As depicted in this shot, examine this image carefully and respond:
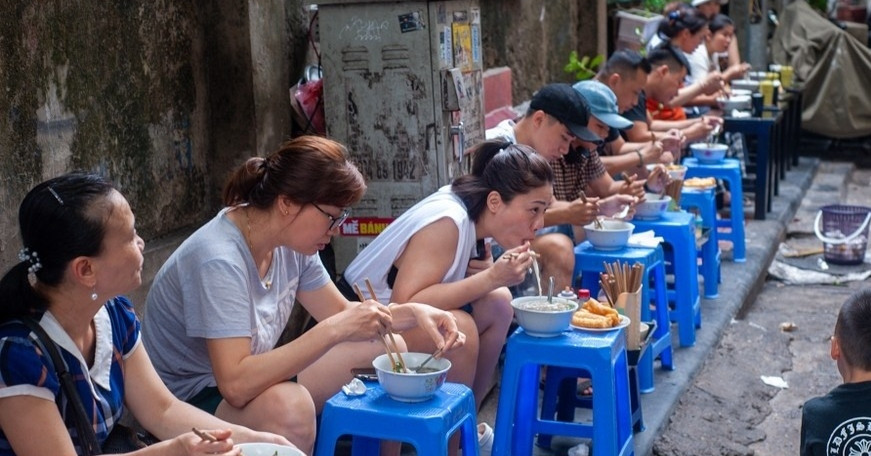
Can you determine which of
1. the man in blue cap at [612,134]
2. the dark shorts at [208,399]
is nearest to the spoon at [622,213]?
the man in blue cap at [612,134]

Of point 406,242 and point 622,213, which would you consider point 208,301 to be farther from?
point 622,213

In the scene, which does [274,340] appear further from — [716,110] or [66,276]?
[716,110]

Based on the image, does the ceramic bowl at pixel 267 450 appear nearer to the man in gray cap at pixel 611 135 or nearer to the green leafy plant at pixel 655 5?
the man in gray cap at pixel 611 135

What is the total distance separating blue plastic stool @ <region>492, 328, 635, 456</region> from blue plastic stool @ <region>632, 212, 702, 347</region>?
1.85 metres

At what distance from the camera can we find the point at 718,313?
670 centimetres

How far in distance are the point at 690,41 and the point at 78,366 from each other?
7670 millimetres

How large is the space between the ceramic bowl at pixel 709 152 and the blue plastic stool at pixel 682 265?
1.96 meters

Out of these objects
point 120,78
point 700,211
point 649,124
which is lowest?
point 700,211

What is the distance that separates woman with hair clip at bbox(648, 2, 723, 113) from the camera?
8.94 meters

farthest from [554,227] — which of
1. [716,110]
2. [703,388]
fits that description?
[716,110]

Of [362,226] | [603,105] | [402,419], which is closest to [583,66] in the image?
[603,105]

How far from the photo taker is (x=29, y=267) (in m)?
2.63

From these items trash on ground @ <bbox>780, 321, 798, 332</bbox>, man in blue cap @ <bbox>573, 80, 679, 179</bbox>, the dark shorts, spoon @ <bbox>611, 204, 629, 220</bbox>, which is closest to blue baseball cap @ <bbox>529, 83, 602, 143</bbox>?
man in blue cap @ <bbox>573, 80, 679, 179</bbox>

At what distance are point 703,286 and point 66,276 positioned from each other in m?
5.15
